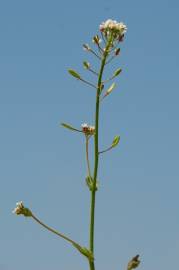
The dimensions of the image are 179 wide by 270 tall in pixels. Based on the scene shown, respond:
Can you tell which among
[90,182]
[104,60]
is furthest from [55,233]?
[104,60]

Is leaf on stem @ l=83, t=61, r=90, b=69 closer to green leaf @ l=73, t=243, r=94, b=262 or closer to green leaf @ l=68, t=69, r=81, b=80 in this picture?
green leaf @ l=68, t=69, r=81, b=80

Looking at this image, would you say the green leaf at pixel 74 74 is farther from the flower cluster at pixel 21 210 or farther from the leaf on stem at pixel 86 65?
the flower cluster at pixel 21 210

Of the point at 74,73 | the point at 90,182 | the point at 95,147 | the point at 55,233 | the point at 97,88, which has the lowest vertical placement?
the point at 55,233

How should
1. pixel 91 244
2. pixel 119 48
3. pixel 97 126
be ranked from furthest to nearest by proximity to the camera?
pixel 119 48 < pixel 97 126 < pixel 91 244

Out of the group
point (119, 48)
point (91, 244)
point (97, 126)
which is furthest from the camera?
point (119, 48)

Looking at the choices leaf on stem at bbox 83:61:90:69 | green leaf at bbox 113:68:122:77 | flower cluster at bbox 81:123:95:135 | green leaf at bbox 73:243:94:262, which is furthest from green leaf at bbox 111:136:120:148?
green leaf at bbox 73:243:94:262

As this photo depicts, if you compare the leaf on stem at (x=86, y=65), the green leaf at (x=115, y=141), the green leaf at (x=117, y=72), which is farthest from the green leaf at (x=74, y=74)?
the green leaf at (x=115, y=141)

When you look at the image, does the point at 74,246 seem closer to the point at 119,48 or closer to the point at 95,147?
the point at 95,147
